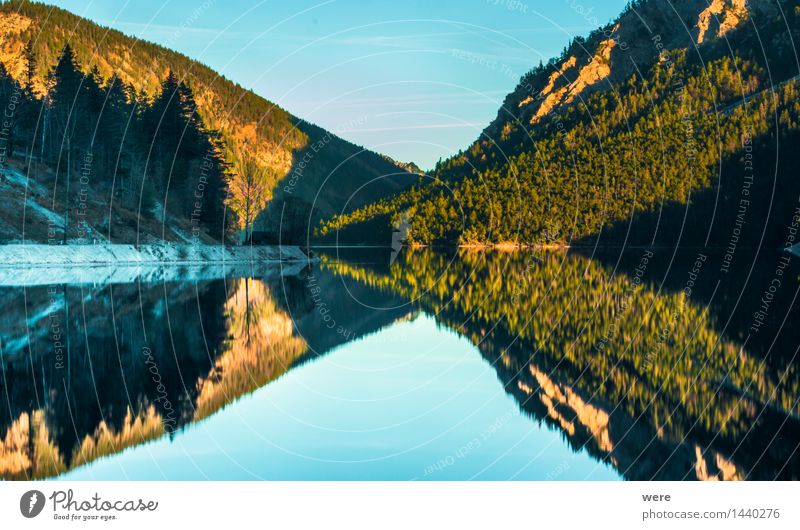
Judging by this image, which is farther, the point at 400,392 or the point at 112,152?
the point at 112,152

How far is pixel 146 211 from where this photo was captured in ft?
362

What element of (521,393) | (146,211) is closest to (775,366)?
(521,393)

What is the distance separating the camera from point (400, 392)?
2159 centimetres

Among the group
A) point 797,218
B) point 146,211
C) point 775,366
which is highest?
point 797,218

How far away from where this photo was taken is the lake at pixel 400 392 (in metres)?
14.7

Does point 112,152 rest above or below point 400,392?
above

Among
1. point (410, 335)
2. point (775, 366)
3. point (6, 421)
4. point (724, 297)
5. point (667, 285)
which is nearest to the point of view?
point (6, 421)

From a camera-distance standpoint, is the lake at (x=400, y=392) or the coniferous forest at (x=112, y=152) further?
the coniferous forest at (x=112, y=152)

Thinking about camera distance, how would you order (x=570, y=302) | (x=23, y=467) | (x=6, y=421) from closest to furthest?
(x=23, y=467) → (x=6, y=421) → (x=570, y=302)

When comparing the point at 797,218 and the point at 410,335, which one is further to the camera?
the point at 797,218

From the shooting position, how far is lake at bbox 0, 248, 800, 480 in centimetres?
1470

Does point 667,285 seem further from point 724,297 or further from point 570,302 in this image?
point 570,302

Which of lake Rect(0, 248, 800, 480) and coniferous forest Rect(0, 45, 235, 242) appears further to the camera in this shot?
coniferous forest Rect(0, 45, 235, 242)

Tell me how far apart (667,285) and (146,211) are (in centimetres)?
7268
